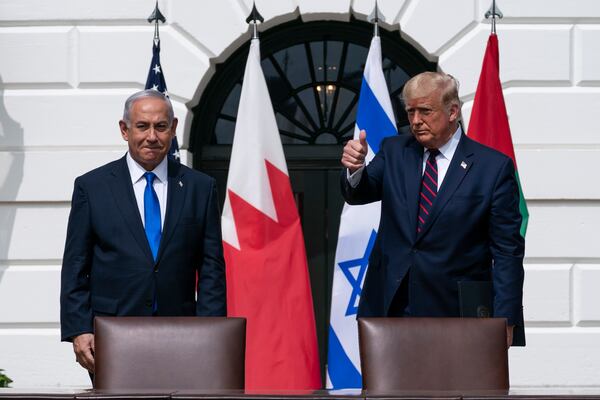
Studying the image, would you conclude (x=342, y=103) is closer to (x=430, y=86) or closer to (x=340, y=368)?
(x=340, y=368)

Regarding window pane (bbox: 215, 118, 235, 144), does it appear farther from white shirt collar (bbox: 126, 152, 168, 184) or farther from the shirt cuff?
the shirt cuff

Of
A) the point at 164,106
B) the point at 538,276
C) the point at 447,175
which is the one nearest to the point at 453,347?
the point at 447,175

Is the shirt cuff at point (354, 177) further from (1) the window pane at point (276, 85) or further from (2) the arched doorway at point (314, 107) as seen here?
(1) the window pane at point (276, 85)

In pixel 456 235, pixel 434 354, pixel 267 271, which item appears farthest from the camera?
pixel 267 271

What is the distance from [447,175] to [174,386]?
151 centimetres

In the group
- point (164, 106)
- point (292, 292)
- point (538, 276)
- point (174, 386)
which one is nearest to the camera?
→ point (174, 386)

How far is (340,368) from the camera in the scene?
6.04 meters

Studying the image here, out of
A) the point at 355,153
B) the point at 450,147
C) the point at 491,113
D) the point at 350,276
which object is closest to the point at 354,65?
the point at 491,113

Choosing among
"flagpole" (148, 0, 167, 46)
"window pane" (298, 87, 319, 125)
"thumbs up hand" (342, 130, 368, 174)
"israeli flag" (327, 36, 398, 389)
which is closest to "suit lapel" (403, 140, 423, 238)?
"thumbs up hand" (342, 130, 368, 174)

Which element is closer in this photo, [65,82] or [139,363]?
[139,363]

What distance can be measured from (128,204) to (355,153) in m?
0.88

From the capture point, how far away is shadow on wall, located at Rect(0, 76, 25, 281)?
694 cm

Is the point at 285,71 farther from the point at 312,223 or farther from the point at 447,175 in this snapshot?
the point at 447,175

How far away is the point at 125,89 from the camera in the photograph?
23.0 ft
